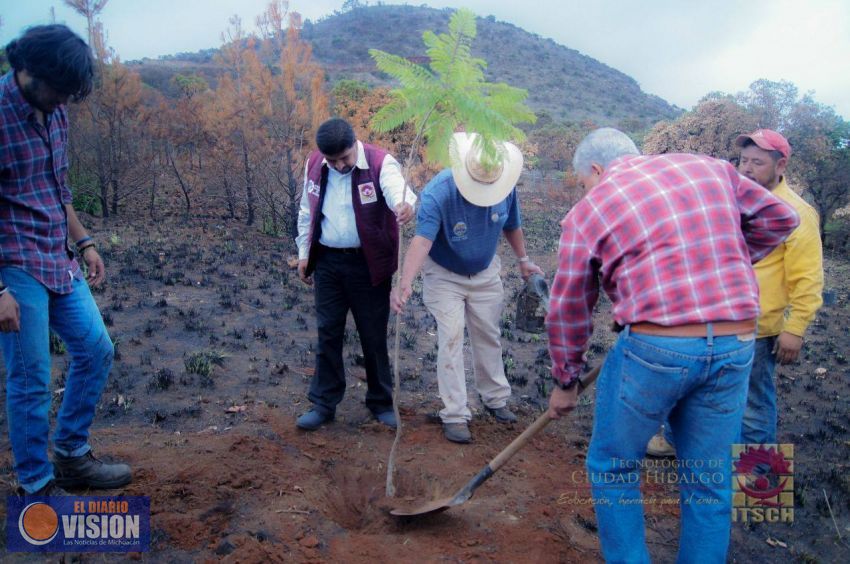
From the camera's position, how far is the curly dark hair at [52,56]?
8.27 ft

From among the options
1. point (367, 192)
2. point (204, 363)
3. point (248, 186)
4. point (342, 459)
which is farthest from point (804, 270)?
point (248, 186)

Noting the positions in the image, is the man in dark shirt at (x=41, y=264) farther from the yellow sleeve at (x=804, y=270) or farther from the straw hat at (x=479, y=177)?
the yellow sleeve at (x=804, y=270)

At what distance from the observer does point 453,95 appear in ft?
9.84

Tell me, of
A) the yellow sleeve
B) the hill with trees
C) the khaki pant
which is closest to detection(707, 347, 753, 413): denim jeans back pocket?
the yellow sleeve

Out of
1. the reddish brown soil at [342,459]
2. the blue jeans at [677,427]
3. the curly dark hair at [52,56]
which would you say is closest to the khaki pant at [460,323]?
the reddish brown soil at [342,459]

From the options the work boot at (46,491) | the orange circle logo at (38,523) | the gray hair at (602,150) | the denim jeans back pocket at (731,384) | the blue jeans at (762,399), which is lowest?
the orange circle logo at (38,523)

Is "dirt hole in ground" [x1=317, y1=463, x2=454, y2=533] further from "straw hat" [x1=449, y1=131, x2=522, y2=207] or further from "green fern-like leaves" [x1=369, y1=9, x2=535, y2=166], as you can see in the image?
"green fern-like leaves" [x1=369, y1=9, x2=535, y2=166]

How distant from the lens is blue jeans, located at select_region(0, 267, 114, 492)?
2.70 meters

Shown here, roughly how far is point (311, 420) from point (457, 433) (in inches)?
41.4

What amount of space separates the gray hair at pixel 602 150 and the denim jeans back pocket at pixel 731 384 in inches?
36.7

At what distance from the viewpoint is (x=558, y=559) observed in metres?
2.94

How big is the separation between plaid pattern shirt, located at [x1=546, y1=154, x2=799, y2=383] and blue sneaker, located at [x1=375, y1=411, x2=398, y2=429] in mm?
2221

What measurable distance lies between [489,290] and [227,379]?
8.09ft

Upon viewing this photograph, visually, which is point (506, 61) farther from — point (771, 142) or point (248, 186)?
point (771, 142)
